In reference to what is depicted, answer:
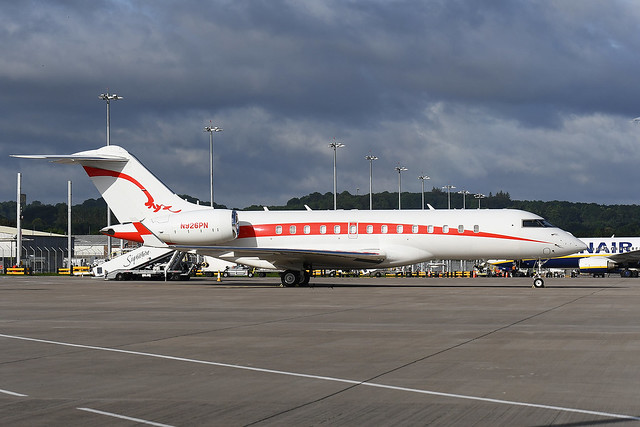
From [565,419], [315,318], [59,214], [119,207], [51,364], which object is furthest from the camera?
[59,214]

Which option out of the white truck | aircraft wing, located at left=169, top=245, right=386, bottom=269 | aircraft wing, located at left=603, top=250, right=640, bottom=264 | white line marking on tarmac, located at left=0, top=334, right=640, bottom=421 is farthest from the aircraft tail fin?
aircraft wing, located at left=603, top=250, right=640, bottom=264

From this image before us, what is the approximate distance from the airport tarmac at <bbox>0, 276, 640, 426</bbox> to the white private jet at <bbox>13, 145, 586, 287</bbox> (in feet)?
49.8

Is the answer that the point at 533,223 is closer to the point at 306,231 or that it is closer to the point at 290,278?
the point at 306,231

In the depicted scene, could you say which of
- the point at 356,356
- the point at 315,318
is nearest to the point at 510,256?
the point at 315,318

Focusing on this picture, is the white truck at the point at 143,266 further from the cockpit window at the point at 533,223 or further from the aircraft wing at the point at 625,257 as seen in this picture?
the aircraft wing at the point at 625,257

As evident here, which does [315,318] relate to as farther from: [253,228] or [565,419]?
[253,228]

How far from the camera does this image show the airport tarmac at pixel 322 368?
8.25 metres

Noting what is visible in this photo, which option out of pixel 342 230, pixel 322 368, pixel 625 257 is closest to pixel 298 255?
pixel 342 230

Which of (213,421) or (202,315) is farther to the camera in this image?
(202,315)

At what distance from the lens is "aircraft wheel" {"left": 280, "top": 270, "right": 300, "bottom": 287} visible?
39.1 metres

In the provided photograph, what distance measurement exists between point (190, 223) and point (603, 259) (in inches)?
1754

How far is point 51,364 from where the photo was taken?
1187 centimetres

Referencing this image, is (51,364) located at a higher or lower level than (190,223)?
lower
